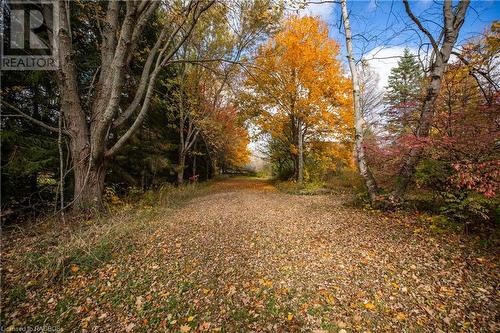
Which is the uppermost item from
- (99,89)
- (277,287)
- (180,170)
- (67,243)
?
(99,89)

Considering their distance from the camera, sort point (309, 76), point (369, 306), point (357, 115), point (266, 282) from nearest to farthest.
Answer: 1. point (369, 306)
2. point (266, 282)
3. point (357, 115)
4. point (309, 76)

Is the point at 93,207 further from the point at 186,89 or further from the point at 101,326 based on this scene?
the point at 186,89

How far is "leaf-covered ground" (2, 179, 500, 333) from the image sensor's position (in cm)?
231

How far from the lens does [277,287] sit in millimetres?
2844

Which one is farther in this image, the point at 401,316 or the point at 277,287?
the point at 277,287

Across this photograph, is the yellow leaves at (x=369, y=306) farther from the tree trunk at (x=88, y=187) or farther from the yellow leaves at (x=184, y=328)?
the tree trunk at (x=88, y=187)

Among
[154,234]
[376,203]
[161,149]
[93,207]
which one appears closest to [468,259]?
[376,203]

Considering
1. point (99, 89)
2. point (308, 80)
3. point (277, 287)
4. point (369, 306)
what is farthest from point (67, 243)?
point (308, 80)

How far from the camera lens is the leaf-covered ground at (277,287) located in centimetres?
231

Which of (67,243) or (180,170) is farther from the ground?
(180,170)

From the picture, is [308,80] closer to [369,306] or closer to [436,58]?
[436,58]

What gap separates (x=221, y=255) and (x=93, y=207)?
396cm

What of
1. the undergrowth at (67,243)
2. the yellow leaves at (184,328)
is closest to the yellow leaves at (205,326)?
the yellow leaves at (184,328)

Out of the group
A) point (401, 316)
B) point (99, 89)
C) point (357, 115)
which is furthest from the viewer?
point (357, 115)
